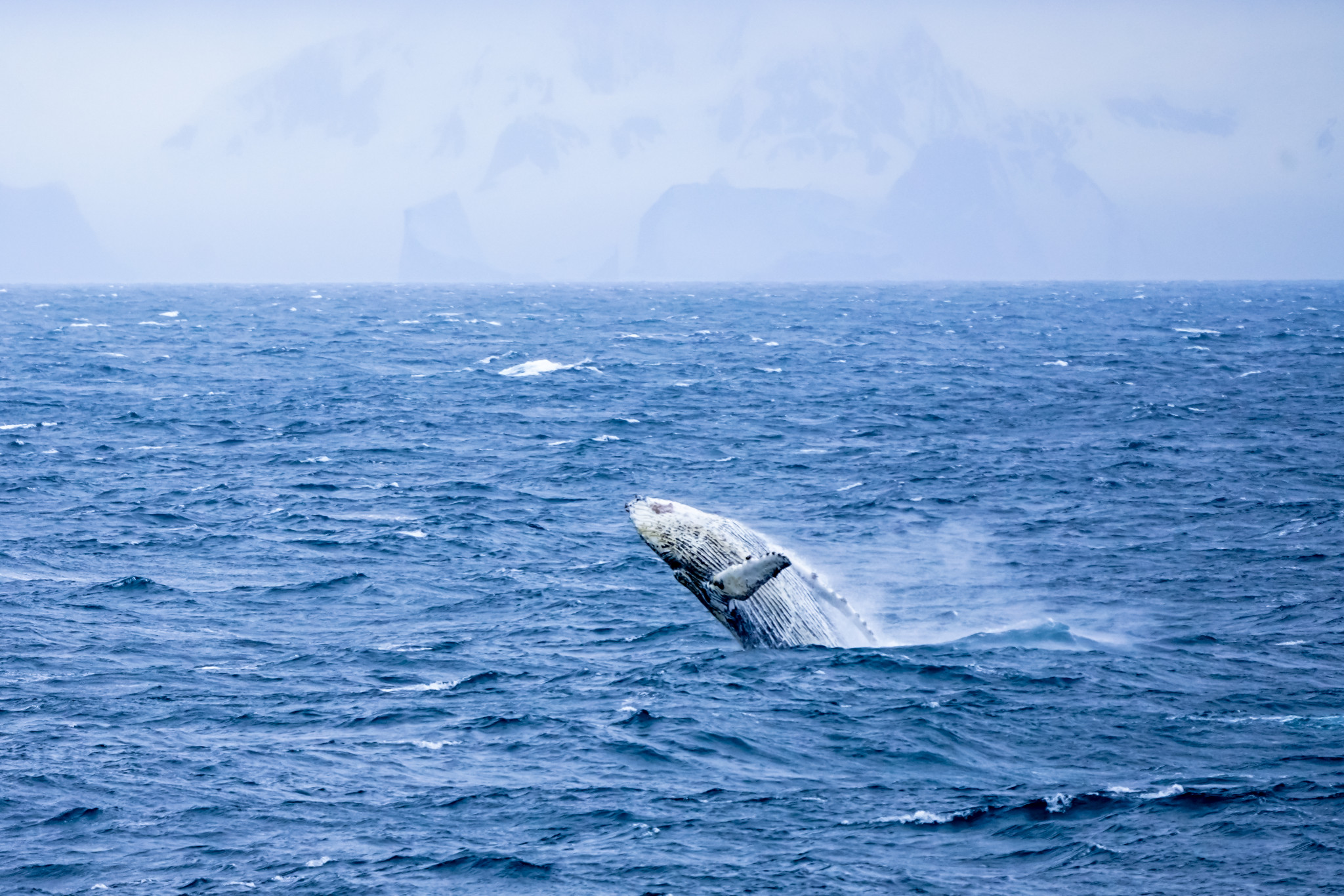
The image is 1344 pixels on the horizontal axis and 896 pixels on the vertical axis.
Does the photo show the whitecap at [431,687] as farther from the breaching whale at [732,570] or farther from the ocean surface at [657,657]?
the breaching whale at [732,570]

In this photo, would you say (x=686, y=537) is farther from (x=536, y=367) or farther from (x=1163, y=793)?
(x=536, y=367)

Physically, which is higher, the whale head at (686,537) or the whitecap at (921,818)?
the whale head at (686,537)

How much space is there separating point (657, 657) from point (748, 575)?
9809 millimetres

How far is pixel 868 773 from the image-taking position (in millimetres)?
23750

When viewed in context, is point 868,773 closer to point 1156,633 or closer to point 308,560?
point 1156,633

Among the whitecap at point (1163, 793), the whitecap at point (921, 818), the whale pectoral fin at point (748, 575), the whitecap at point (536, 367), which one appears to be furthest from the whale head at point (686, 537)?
the whitecap at point (536, 367)

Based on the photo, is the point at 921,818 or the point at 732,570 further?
the point at 921,818

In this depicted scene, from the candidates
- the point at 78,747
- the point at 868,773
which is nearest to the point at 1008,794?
the point at 868,773

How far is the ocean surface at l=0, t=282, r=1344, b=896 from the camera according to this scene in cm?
2080

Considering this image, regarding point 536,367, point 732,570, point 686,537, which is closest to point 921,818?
point 732,570

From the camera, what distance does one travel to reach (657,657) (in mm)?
30672

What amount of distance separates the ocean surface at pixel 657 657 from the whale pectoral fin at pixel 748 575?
375cm

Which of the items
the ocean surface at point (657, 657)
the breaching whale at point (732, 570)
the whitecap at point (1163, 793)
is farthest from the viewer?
the whitecap at point (1163, 793)

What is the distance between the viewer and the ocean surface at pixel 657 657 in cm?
2080
